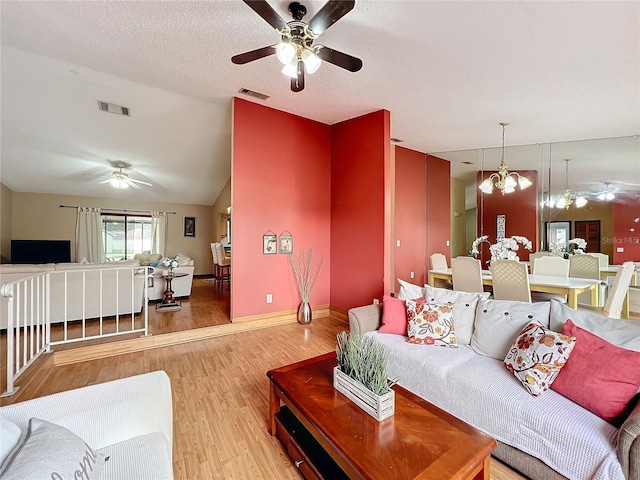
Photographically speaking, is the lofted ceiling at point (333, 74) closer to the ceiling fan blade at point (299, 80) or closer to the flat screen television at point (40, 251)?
the ceiling fan blade at point (299, 80)

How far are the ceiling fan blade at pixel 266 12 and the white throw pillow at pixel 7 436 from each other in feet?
7.02

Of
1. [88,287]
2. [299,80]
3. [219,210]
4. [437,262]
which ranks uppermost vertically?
[299,80]

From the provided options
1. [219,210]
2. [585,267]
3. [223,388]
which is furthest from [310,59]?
[219,210]

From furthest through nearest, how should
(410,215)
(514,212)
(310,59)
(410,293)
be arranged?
(514,212) < (410,215) < (410,293) < (310,59)

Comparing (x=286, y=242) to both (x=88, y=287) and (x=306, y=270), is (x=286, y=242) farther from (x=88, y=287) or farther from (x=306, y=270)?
(x=88, y=287)

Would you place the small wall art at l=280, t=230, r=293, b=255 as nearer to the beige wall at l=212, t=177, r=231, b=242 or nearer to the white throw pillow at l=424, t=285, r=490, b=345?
the white throw pillow at l=424, t=285, r=490, b=345

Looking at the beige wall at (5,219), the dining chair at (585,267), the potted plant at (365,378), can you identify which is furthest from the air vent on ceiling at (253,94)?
the beige wall at (5,219)

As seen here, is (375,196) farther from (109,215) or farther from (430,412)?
(109,215)

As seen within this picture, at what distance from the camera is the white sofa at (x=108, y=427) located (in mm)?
893

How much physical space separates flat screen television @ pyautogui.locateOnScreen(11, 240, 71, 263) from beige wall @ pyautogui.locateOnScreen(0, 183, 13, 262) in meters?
0.18

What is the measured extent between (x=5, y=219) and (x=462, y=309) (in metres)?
9.42

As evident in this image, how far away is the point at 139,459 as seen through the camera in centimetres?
109

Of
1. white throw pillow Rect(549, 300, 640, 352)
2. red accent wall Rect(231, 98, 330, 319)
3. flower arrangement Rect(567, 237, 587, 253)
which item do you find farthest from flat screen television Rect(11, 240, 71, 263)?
flower arrangement Rect(567, 237, 587, 253)

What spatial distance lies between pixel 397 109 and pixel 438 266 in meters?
2.71
